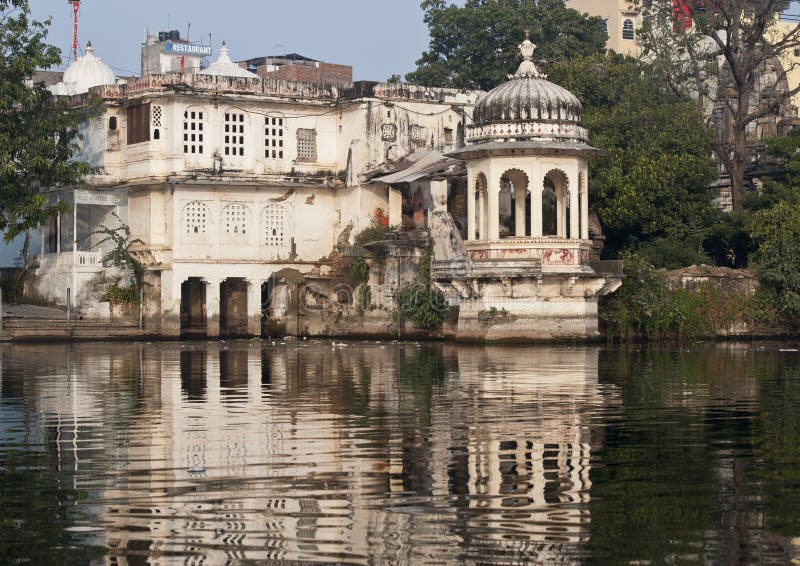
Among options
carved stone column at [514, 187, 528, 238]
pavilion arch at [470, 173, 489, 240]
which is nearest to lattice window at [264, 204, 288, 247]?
pavilion arch at [470, 173, 489, 240]

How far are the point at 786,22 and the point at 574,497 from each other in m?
69.2

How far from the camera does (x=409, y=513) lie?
1188cm

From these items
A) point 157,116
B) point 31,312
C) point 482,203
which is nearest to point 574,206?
point 482,203

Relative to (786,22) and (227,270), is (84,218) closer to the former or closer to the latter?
(227,270)

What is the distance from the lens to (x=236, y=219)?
1913 inches

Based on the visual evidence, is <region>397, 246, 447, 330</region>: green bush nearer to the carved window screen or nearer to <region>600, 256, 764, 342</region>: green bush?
<region>600, 256, 764, 342</region>: green bush

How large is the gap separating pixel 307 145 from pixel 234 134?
2.62m

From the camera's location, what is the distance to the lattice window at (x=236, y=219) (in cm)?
4841

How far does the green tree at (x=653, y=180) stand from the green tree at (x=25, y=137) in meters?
15.4

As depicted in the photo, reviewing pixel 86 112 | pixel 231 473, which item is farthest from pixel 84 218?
pixel 231 473

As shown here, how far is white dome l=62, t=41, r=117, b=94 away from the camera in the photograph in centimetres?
5592

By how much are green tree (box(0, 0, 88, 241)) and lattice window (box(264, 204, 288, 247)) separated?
22.1 feet

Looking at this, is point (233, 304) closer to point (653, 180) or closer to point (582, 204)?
point (582, 204)

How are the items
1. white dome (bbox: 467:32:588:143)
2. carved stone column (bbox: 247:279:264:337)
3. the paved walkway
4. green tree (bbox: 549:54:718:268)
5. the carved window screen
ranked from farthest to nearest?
1. carved stone column (bbox: 247:279:264:337)
2. the carved window screen
3. the paved walkway
4. green tree (bbox: 549:54:718:268)
5. white dome (bbox: 467:32:588:143)
